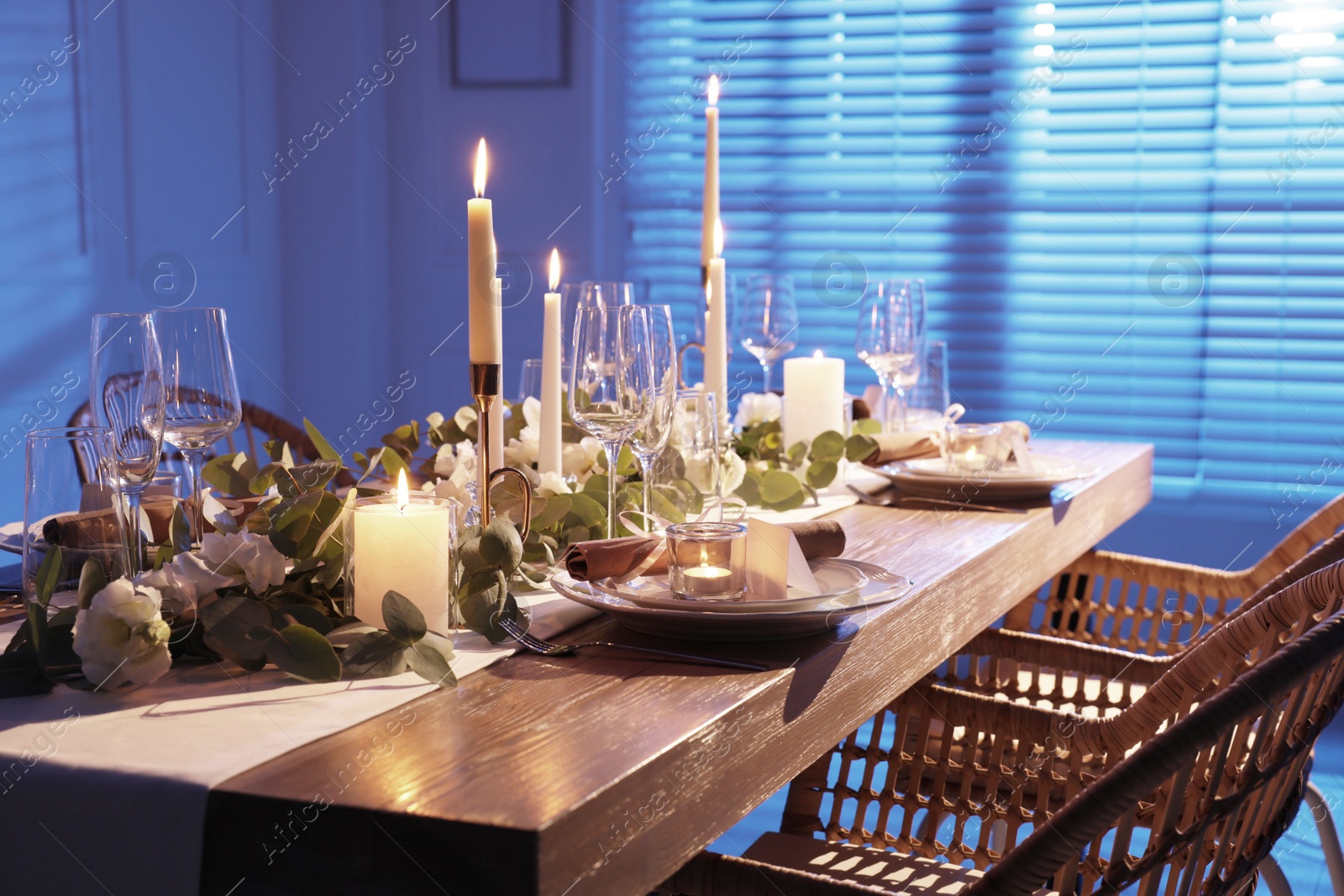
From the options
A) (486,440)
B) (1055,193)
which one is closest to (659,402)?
(486,440)

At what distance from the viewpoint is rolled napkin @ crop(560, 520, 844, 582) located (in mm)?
1009

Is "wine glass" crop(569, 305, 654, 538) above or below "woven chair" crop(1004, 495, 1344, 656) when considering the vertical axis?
above

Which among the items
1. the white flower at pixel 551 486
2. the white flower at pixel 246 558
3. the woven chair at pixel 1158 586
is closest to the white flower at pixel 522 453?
the white flower at pixel 551 486

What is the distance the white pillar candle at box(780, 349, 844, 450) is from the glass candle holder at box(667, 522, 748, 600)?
0.69 meters

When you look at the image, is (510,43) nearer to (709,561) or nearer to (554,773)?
(709,561)

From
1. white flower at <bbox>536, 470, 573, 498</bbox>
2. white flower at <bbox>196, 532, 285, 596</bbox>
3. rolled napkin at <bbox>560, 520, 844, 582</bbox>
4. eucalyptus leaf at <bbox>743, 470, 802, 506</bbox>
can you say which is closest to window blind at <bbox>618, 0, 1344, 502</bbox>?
eucalyptus leaf at <bbox>743, 470, 802, 506</bbox>

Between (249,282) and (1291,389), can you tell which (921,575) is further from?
(249,282)

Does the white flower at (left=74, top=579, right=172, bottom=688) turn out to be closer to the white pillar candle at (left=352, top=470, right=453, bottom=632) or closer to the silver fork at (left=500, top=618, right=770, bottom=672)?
the white pillar candle at (left=352, top=470, right=453, bottom=632)

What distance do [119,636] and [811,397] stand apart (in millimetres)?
1012

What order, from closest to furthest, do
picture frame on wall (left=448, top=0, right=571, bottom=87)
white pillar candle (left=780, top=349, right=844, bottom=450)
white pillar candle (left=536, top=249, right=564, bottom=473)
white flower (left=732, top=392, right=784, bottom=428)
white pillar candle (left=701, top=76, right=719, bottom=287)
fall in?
white pillar candle (left=536, top=249, right=564, bottom=473), white pillar candle (left=701, top=76, right=719, bottom=287), white pillar candle (left=780, top=349, right=844, bottom=450), white flower (left=732, top=392, right=784, bottom=428), picture frame on wall (left=448, top=0, right=571, bottom=87)

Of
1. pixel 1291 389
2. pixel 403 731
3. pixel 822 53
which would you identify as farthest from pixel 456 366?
pixel 403 731

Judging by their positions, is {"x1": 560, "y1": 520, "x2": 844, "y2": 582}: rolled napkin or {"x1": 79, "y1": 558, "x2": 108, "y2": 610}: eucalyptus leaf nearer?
{"x1": 79, "y1": 558, "x2": 108, "y2": 610}: eucalyptus leaf

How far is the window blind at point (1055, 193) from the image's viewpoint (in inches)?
115

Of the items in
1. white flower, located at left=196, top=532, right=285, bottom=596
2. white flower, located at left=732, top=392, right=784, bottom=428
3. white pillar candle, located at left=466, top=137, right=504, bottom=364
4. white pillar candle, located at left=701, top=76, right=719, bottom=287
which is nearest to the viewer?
white flower, located at left=196, top=532, right=285, bottom=596
